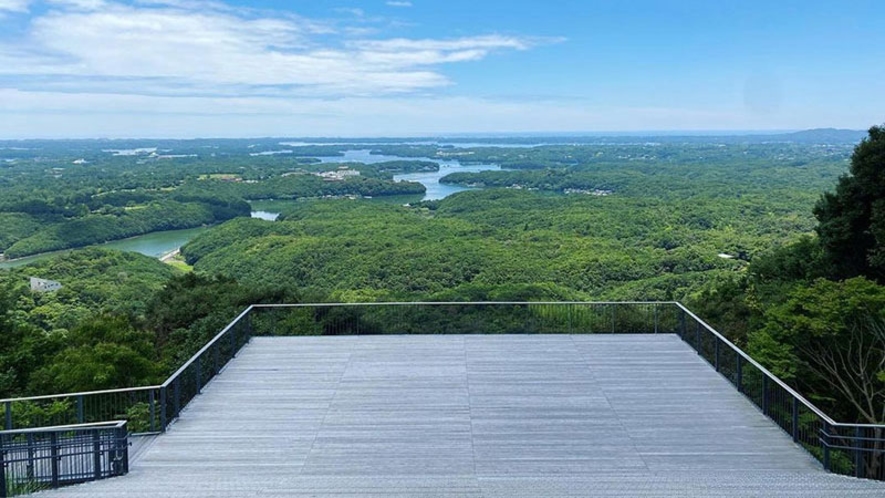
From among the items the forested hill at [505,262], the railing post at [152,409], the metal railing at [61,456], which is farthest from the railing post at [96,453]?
the forested hill at [505,262]

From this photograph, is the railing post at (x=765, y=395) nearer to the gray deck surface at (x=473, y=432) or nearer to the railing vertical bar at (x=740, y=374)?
the gray deck surface at (x=473, y=432)

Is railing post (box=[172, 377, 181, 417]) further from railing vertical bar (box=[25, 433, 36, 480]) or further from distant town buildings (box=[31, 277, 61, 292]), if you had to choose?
distant town buildings (box=[31, 277, 61, 292])

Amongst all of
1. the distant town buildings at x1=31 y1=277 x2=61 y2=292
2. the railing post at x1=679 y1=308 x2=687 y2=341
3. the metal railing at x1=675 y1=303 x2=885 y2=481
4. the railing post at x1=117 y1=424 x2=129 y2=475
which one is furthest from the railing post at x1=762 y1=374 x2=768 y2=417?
the distant town buildings at x1=31 y1=277 x2=61 y2=292

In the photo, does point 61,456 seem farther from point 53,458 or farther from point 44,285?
point 44,285

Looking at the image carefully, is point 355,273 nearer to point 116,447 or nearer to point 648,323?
point 648,323

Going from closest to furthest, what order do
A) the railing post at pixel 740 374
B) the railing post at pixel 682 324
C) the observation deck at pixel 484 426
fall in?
the observation deck at pixel 484 426
the railing post at pixel 740 374
the railing post at pixel 682 324

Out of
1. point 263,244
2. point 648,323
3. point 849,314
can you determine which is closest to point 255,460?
point 648,323
